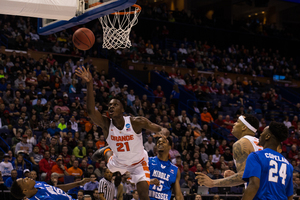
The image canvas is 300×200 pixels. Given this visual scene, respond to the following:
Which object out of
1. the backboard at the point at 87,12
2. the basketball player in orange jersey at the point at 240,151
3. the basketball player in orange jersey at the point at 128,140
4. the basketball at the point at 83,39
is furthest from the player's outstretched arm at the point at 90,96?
the basketball at the point at 83,39


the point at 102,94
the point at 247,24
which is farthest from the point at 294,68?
the point at 102,94

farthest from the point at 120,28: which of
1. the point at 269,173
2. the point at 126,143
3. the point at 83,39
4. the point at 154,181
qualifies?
the point at 269,173

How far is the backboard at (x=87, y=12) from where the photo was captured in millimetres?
7449

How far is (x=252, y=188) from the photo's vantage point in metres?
3.90

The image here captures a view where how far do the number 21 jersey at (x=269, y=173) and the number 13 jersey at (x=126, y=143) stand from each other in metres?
2.80

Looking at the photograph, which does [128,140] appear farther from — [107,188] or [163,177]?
[107,188]

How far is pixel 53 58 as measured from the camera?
60.0 ft

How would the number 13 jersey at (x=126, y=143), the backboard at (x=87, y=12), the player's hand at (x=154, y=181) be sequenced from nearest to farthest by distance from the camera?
the number 13 jersey at (x=126, y=143) → the player's hand at (x=154, y=181) → the backboard at (x=87, y=12)

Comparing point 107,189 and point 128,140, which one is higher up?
point 128,140

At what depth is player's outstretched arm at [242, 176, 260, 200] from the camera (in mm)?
3875

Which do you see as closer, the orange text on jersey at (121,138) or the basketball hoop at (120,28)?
the orange text on jersey at (121,138)

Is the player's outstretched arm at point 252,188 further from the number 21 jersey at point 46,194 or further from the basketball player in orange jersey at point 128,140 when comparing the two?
the number 21 jersey at point 46,194

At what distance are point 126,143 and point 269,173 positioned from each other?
301 cm

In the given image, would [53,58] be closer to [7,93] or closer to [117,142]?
[7,93]
